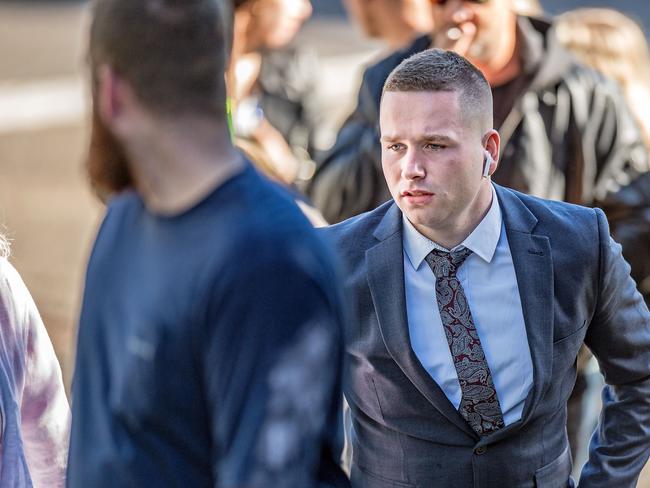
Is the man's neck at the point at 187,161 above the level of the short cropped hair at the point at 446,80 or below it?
above

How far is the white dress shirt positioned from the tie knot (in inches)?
0.4

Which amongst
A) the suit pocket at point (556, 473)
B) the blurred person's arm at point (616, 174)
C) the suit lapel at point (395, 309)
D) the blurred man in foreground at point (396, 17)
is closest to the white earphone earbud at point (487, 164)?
the suit lapel at point (395, 309)

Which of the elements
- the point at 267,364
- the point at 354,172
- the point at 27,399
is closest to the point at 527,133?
the point at 354,172

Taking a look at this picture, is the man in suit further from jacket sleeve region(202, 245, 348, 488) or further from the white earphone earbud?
jacket sleeve region(202, 245, 348, 488)

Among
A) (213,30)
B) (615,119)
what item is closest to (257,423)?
(213,30)

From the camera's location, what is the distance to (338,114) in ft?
41.7

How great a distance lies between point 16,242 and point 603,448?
6.86 metres

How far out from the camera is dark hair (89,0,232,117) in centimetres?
177

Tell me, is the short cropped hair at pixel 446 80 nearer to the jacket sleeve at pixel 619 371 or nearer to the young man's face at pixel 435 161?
the young man's face at pixel 435 161

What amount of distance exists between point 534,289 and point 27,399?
115 cm

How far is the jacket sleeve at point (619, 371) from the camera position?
2678 mm

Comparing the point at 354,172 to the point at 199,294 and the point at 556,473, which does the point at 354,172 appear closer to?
the point at 556,473

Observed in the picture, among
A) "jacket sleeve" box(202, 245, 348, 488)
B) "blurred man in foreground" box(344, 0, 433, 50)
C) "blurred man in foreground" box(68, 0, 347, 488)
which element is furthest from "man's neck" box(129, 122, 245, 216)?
"blurred man in foreground" box(344, 0, 433, 50)

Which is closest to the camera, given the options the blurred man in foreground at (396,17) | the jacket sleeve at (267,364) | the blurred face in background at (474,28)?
the jacket sleeve at (267,364)
